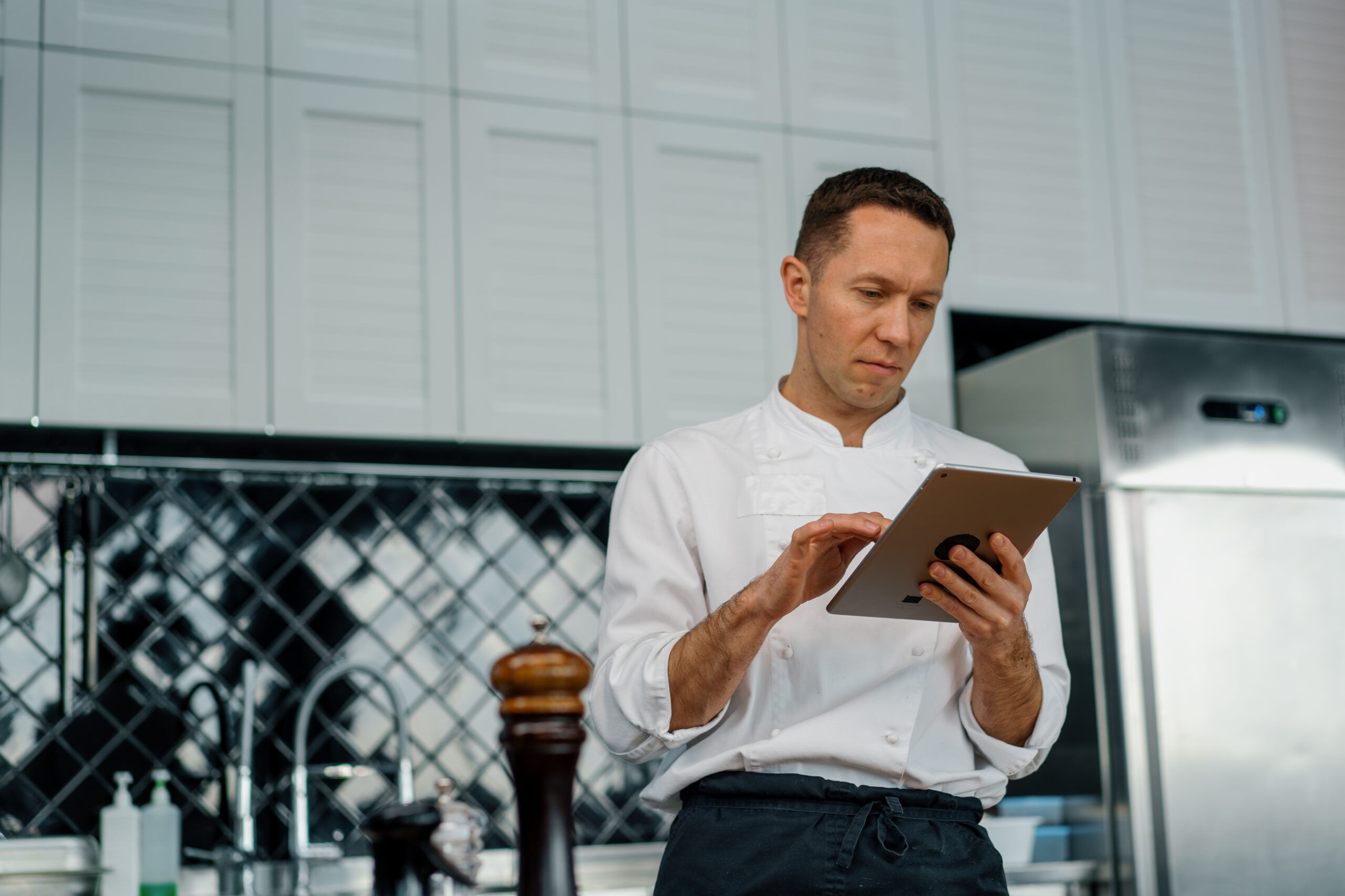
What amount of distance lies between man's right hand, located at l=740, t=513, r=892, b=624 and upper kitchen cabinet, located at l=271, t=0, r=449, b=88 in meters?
1.52

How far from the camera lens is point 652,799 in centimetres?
137

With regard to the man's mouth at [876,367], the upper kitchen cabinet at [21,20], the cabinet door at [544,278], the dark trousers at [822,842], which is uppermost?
the upper kitchen cabinet at [21,20]

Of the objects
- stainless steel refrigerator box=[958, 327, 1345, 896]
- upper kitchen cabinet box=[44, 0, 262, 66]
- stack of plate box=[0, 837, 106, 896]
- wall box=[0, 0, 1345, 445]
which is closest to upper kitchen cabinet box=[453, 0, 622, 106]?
wall box=[0, 0, 1345, 445]

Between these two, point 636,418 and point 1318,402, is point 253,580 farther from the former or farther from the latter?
point 1318,402

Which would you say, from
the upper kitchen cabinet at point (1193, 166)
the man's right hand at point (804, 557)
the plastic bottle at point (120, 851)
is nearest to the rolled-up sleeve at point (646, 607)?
the man's right hand at point (804, 557)

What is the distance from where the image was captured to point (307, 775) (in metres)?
2.44

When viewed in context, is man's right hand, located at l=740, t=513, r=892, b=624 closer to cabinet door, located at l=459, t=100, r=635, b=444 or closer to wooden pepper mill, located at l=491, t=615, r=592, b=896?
wooden pepper mill, located at l=491, t=615, r=592, b=896

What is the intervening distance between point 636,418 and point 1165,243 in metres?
1.17

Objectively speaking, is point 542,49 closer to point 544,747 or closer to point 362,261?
point 362,261

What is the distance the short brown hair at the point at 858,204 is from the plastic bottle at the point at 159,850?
148 cm

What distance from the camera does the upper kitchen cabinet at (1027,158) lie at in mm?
2670

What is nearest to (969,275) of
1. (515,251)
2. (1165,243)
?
(1165,243)

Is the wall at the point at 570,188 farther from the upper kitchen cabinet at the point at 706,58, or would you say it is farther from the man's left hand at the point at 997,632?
the man's left hand at the point at 997,632

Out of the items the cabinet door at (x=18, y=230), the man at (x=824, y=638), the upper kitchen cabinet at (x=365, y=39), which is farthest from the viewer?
the upper kitchen cabinet at (x=365, y=39)
